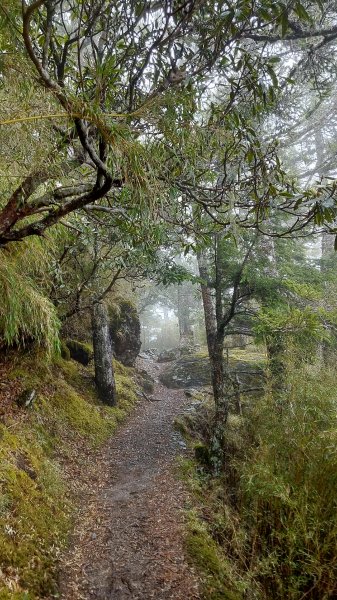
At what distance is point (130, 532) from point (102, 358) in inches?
185

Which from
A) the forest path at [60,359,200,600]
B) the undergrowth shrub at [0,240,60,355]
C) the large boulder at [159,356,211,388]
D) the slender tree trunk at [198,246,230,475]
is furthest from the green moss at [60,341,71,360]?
the large boulder at [159,356,211,388]

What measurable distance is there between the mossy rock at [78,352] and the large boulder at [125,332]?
221 cm

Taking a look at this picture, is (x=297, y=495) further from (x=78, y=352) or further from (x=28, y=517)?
(x=78, y=352)

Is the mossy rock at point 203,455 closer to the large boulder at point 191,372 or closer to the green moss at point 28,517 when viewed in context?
the green moss at point 28,517

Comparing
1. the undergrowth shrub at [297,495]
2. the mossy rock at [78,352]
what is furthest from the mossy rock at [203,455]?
the mossy rock at [78,352]

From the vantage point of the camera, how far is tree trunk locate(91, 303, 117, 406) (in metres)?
8.47

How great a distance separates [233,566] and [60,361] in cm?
549

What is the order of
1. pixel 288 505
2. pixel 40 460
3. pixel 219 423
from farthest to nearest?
pixel 219 423
pixel 40 460
pixel 288 505

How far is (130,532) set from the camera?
4.12 m

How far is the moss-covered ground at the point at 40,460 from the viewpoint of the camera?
308cm

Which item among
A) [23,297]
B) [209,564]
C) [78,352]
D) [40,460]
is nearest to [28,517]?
[40,460]

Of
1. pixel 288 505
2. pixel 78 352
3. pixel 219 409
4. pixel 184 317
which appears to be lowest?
pixel 288 505

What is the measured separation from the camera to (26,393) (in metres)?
5.43

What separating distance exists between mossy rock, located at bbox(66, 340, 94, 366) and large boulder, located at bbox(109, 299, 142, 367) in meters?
2.21
